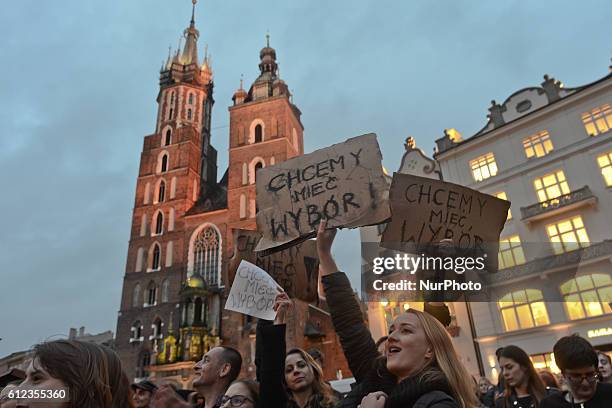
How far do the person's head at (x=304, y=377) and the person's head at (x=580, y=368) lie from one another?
193 centimetres

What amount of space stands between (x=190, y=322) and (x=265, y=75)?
25.7 m

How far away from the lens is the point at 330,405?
11.5 feet

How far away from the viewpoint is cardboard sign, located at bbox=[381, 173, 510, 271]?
394cm

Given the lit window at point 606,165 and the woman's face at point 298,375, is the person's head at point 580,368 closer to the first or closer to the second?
the woman's face at point 298,375

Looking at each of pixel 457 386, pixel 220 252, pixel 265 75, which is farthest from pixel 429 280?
pixel 265 75

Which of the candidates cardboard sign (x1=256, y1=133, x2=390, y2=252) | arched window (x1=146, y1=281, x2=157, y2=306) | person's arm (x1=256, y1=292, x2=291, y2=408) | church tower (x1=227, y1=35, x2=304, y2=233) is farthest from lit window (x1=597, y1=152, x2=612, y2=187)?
arched window (x1=146, y1=281, x2=157, y2=306)

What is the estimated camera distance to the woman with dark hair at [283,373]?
308cm

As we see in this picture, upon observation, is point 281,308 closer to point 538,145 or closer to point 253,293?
point 253,293

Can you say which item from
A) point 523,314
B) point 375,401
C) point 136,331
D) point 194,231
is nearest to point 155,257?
point 194,231

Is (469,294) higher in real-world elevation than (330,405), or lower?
higher

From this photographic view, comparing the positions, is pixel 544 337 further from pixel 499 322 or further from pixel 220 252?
pixel 220 252

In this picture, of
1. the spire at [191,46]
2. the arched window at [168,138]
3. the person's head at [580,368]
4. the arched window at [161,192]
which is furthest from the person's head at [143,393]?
the spire at [191,46]

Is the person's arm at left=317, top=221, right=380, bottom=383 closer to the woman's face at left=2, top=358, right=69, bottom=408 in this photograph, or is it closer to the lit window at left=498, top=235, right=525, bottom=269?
the woman's face at left=2, top=358, right=69, bottom=408

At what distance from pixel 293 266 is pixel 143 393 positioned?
2.60 m
